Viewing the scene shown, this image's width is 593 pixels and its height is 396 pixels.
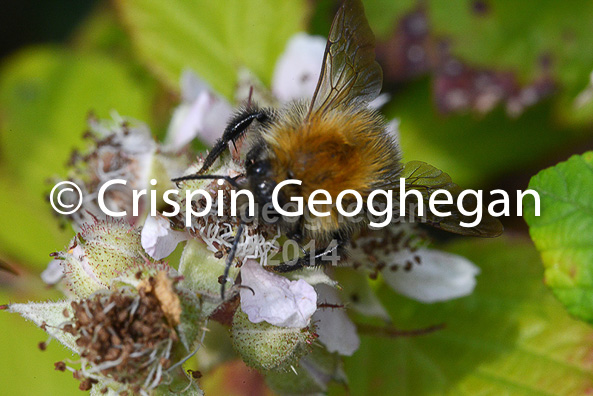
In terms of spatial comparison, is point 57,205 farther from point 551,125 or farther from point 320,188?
point 551,125

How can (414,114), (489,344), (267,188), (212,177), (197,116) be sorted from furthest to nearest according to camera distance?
(414,114), (489,344), (197,116), (212,177), (267,188)

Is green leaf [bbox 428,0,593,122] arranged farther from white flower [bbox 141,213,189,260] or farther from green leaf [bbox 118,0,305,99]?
white flower [bbox 141,213,189,260]

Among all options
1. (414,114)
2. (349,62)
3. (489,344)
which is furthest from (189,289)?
(414,114)

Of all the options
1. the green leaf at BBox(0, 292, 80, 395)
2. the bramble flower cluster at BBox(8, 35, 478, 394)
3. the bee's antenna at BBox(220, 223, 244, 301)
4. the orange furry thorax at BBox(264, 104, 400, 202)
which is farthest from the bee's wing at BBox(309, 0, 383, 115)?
the green leaf at BBox(0, 292, 80, 395)

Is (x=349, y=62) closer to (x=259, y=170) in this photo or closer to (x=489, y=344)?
(x=259, y=170)

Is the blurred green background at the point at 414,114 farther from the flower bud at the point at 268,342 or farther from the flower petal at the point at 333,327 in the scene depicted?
the flower bud at the point at 268,342

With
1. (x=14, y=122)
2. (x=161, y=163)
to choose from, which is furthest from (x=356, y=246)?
(x=14, y=122)

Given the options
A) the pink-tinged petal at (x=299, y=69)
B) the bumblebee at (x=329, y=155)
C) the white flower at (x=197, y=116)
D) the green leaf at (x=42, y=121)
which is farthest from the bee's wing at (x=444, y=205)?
the green leaf at (x=42, y=121)
